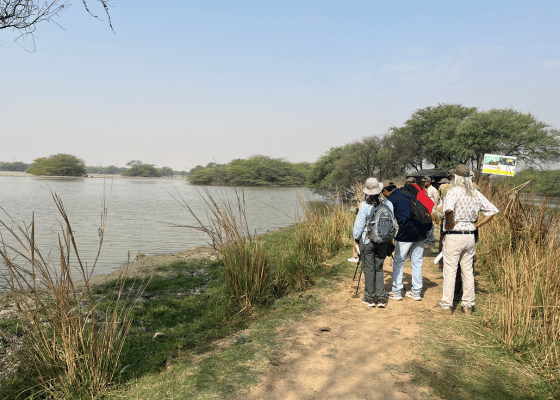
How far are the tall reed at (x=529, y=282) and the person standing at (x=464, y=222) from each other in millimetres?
409

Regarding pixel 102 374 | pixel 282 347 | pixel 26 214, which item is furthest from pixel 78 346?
pixel 26 214

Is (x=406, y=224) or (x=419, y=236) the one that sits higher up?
Result: (x=406, y=224)

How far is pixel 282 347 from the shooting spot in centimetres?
410

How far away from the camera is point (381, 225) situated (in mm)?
4938

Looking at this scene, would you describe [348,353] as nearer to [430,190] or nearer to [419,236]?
[419,236]

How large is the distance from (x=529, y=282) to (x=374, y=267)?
1.87m

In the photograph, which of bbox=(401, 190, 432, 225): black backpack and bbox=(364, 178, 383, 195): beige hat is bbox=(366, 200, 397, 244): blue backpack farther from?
bbox=(401, 190, 432, 225): black backpack

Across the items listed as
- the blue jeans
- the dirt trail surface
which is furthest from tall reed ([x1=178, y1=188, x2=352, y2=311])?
Result: the blue jeans

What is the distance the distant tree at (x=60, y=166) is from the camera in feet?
417

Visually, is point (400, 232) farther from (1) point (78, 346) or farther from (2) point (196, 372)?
(1) point (78, 346)

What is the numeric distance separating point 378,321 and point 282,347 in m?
1.46

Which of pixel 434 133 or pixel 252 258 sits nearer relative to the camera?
pixel 252 258

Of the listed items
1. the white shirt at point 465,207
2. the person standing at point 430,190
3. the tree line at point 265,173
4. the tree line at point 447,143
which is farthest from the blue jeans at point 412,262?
the tree line at point 265,173

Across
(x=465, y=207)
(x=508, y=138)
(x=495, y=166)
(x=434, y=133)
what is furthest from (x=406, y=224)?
(x=434, y=133)
